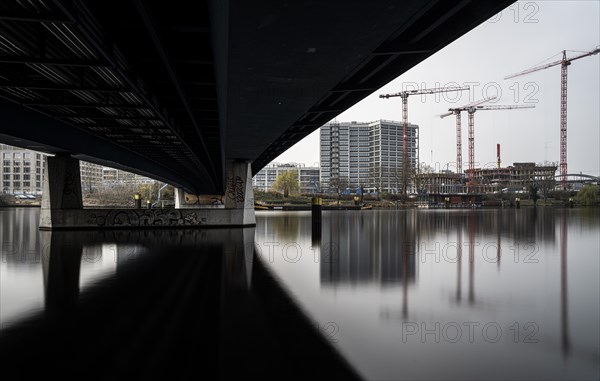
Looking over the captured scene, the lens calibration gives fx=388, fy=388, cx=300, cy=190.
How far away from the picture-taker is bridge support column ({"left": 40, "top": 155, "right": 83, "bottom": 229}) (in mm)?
33375

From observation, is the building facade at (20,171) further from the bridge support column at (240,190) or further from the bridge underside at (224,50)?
the bridge underside at (224,50)

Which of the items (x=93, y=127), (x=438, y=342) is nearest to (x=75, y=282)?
(x=438, y=342)

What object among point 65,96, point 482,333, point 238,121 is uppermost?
point 65,96

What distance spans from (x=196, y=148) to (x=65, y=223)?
46.7ft

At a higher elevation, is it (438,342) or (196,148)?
(196,148)

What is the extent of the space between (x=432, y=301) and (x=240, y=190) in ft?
95.3

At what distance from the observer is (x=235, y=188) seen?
3806 cm

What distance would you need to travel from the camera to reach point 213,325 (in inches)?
Answer: 333

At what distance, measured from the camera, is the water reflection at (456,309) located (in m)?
6.71

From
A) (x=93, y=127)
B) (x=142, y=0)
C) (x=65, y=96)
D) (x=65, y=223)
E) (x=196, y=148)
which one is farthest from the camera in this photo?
(x=65, y=223)

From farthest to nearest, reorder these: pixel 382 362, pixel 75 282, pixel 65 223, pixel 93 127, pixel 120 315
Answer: pixel 65 223 < pixel 93 127 < pixel 75 282 < pixel 120 315 < pixel 382 362

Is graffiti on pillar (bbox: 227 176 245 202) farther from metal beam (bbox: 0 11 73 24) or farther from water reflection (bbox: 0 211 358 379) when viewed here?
metal beam (bbox: 0 11 73 24)

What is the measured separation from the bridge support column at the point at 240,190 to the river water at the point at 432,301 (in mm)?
16452

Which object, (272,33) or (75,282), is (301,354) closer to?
(272,33)
